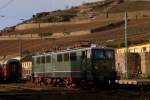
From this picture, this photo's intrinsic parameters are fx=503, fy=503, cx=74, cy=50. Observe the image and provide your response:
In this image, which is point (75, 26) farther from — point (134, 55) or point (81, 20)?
point (134, 55)

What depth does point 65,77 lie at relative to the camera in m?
41.1

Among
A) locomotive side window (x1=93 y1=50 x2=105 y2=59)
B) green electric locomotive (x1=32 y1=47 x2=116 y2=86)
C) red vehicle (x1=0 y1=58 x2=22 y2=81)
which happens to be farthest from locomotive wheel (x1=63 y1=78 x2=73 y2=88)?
red vehicle (x1=0 y1=58 x2=22 y2=81)

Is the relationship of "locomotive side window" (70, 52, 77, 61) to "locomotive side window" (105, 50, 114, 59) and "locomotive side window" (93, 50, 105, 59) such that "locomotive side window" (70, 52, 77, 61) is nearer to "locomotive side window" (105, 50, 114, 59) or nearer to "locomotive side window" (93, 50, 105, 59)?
"locomotive side window" (93, 50, 105, 59)

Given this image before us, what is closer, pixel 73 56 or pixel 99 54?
pixel 99 54

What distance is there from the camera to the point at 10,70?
60594mm

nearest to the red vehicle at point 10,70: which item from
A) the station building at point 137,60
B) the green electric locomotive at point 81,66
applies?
the green electric locomotive at point 81,66

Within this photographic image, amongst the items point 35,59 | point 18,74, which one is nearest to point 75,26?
point 18,74

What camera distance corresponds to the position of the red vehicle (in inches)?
2381

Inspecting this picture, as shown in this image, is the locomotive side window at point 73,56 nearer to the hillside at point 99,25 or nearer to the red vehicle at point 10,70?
the red vehicle at point 10,70

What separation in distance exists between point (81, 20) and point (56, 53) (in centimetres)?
12816

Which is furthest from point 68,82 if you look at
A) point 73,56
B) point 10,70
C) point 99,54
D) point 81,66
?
point 10,70

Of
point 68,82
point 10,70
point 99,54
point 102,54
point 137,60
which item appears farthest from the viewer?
point 137,60

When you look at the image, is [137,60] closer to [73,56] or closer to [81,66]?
[73,56]

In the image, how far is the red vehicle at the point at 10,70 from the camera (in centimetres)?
6047
